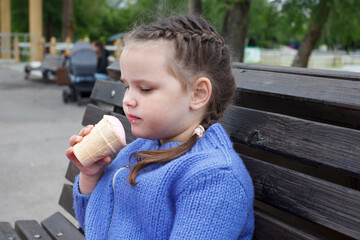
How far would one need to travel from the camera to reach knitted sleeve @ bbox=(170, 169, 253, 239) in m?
1.34

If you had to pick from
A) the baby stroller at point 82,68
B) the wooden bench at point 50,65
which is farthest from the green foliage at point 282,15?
the wooden bench at point 50,65

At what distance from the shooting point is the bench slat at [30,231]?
7.86 ft

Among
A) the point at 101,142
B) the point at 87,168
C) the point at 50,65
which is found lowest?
the point at 50,65

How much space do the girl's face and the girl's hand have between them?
0.28 metres

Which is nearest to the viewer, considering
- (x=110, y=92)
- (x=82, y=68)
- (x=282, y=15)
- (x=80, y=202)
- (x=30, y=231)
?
(x=80, y=202)

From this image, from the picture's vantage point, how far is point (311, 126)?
1.53 meters

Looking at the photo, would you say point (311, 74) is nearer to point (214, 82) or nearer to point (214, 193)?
point (214, 82)

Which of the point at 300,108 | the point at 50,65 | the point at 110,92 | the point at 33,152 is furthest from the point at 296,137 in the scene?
the point at 50,65

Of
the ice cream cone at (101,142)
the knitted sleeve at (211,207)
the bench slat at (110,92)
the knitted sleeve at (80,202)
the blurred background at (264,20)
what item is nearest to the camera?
the knitted sleeve at (211,207)

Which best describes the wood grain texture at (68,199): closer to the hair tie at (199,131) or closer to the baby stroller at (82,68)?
the hair tie at (199,131)

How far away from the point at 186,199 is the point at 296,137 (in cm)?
44

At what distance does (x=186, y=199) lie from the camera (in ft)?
4.54

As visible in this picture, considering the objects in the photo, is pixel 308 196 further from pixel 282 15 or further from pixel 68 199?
pixel 282 15

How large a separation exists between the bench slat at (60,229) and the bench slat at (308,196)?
111cm
